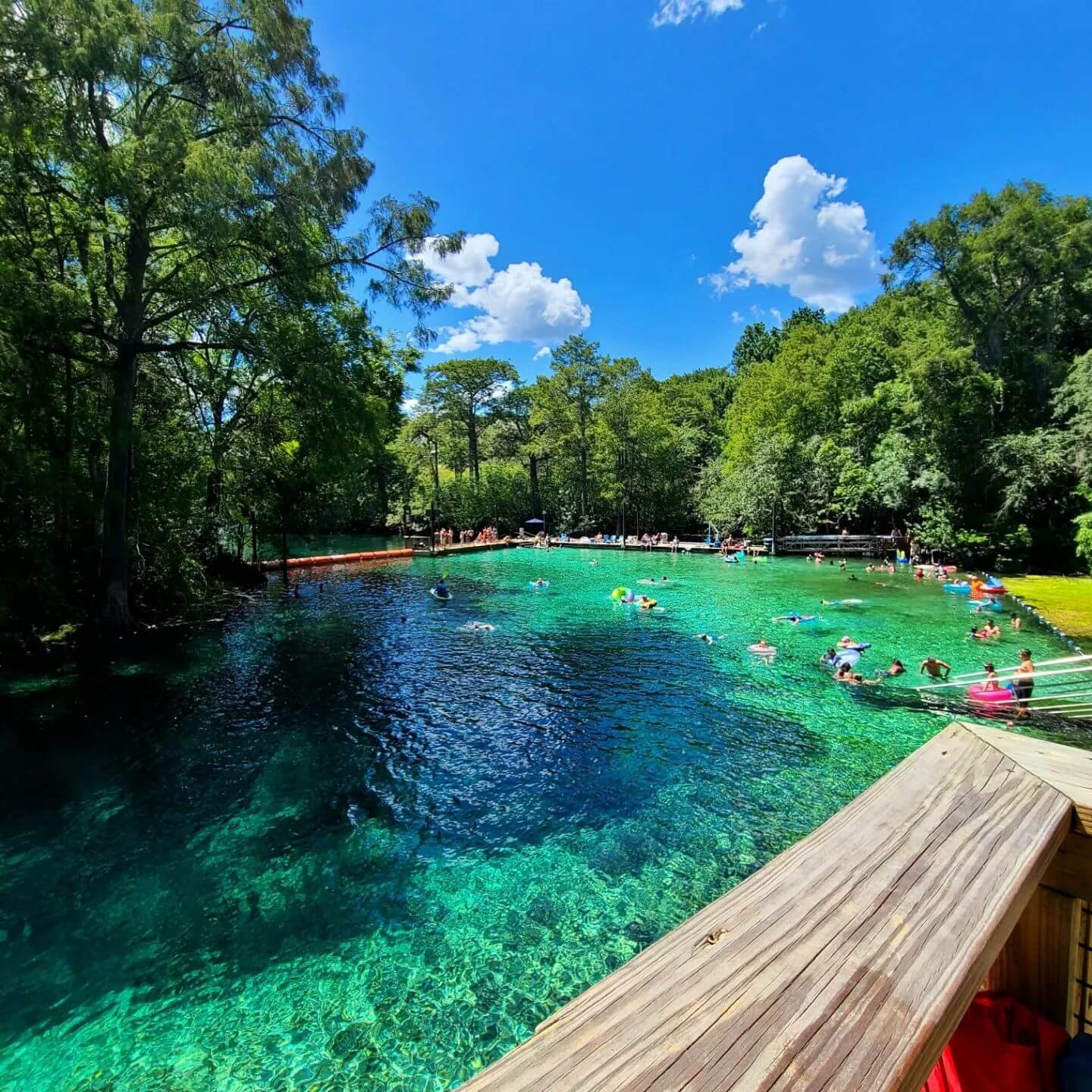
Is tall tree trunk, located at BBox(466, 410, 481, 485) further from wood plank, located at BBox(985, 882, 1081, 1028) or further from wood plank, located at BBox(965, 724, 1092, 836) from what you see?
wood plank, located at BBox(985, 882, 1081, 1028)

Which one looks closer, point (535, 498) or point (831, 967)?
point (831, 967)

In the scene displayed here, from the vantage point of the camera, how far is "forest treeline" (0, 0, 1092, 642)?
1277 cm

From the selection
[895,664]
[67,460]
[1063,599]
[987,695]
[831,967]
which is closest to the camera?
[831,967]

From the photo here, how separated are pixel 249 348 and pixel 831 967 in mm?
17948

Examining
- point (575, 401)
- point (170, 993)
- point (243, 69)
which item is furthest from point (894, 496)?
point (170, 993)

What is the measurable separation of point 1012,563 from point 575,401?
Result: 31.8 metres

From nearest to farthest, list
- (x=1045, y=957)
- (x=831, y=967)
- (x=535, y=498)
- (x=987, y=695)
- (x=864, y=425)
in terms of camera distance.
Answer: (x=831, y=967) < (x=1045, y=957) < (x=987, y=695) < (x=864, y=425) < (x=535, y=498)

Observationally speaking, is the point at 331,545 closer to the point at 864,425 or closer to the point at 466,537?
the point at 466,537

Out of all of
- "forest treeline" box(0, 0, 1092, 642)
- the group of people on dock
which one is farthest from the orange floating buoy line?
the group of people on dock

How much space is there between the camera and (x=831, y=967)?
113 centimetres

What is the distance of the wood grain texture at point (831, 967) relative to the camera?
36.2 inches

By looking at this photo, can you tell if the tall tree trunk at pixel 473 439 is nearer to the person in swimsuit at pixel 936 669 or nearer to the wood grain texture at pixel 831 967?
the person in swimsuit at pixel 936 669

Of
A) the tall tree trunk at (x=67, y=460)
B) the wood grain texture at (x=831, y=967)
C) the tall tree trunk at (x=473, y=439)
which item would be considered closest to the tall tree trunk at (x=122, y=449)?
the tall tree trunk at (x=67, y=460)

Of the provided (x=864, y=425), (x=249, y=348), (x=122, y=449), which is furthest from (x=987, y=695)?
(x=864, y=425)
